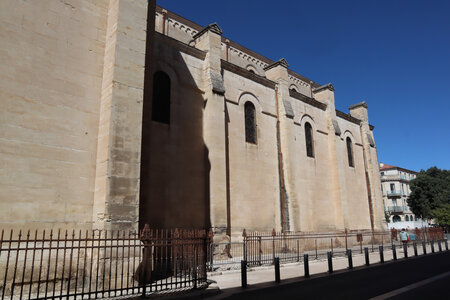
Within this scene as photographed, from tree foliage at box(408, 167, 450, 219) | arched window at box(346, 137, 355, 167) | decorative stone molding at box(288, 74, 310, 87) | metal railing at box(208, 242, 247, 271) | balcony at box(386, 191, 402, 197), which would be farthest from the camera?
balcony at box(386, 191, 402, 197)

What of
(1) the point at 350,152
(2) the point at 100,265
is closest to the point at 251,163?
(2) the point at 100,265

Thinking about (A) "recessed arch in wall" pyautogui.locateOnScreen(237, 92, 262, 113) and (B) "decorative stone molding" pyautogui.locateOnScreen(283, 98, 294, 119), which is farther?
(B) "decorative stone molding" pyautogui.locateOnScreen(283, 98, 294, 119)

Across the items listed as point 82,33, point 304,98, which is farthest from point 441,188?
point 82,33

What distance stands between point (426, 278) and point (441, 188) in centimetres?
3787

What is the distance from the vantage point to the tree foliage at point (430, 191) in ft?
129

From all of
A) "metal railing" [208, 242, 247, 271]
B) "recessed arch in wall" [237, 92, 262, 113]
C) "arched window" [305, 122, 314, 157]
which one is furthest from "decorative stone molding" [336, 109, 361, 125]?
"metal railing" [208, 242, 247, 271]

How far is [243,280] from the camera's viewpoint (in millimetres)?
7832

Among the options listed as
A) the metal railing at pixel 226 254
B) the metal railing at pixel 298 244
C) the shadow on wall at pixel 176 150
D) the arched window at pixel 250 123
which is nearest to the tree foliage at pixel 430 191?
the metal railing at pixel 298 244

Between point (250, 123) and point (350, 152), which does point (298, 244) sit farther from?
point (350, 152)

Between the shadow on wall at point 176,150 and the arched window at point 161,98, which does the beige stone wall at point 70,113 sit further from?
the arched window at point 161,98

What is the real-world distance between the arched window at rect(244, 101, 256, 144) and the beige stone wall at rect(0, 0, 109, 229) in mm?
8522

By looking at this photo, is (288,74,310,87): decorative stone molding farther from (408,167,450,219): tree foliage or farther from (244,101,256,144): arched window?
(408,167,450,219): tree foliage

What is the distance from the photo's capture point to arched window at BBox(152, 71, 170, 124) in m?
12.4

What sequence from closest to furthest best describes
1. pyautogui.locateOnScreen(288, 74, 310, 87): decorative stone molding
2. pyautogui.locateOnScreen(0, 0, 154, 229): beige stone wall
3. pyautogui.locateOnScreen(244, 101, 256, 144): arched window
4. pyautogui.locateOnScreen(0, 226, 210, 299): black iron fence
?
1. pyautogui.locateOnScreen(0, 226, 210, 299): black iron fence
2. pyautogui.locateOnScreen(0, 0, 154, 229): beige stone wall
3. pyautogui.locateOnScreen(244, 101, 256, 144): arched window
4. pyautogui.locateOnScreen(288, 74, 310, 87): decorative stone molding
